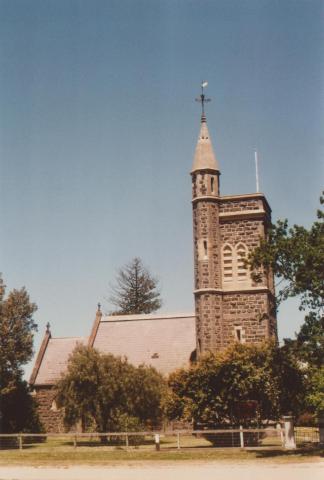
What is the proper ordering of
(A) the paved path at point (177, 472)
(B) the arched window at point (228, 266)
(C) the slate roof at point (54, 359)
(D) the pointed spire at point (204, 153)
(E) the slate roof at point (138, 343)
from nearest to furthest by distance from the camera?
(A) the paved path at point (177, 472), (B) the arched window at point (228, 266), (D) the pointed spire at point (204, 153), (E) the slate roof at point (138, 343), (C) the slate roof at point (54, 359)

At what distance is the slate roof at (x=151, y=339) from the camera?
40969 millimetres

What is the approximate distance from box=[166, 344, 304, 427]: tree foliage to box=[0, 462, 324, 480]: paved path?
677 centimetres

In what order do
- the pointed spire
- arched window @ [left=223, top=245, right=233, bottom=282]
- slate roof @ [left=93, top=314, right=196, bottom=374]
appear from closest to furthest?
1. arched window @ [left=223, top=245, right=233, bottom=282]
2. the pointed spire
3. slate roof @ [left=93, top=314, right=196, bottom=374]

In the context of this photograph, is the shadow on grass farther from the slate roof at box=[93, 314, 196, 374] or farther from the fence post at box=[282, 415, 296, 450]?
the slate roof at box=[93, 314, 196, 374]

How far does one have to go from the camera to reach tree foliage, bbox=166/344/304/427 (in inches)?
1049

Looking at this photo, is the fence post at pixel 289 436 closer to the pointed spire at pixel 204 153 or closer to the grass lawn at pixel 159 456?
the grass lawn at pixel 159 456

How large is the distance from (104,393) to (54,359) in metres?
15.1

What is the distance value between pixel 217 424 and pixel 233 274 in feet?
36.5

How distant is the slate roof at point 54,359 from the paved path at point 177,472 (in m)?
23.7

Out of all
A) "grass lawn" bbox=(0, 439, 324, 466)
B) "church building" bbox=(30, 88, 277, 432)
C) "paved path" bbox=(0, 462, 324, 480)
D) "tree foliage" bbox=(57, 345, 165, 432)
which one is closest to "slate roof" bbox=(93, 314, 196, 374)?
"church building" bbox=(30, 88, 277, 432)

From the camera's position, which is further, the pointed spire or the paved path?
the pointed spire

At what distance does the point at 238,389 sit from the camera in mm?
26656

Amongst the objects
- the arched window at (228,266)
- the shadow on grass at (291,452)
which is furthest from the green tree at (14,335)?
the shadow on grass at (291,452)

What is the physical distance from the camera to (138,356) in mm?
41688
